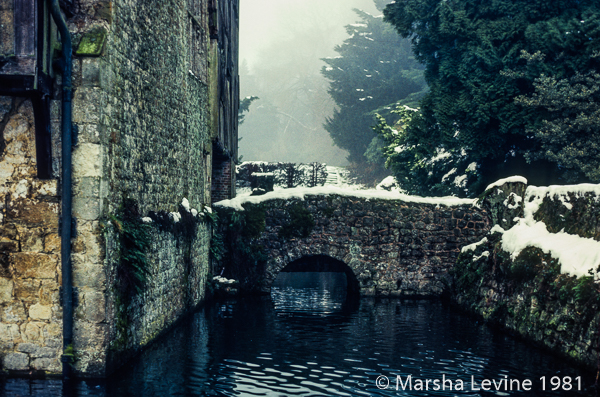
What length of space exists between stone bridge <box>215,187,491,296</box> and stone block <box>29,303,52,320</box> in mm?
8153

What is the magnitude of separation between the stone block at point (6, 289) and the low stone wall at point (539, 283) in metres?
7.39

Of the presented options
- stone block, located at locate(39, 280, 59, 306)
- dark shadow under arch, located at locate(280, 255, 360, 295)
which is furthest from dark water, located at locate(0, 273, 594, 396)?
dark shadow under arch, located at locate(280, 255, 360, 295)

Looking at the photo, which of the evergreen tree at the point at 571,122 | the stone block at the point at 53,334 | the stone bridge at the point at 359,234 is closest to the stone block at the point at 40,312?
the stone block at the point at 53,334

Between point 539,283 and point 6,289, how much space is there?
8171 mm

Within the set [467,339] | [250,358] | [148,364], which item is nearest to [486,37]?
[467,339]

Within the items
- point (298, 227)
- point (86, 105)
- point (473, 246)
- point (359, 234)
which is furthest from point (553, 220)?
point (86, 105)

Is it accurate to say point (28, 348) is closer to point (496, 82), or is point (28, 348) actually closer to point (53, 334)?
point (53, 334)

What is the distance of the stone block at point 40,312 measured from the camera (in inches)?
263

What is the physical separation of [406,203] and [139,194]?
854 centimetres

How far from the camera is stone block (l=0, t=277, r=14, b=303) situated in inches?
263

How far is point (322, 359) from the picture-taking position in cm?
835

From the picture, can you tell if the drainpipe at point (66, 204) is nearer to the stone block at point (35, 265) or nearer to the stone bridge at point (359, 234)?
the stone block at point (35, 265)

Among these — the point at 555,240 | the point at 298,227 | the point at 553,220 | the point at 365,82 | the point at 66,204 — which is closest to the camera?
the point at 66,204

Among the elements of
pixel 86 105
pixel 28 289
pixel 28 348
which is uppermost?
pixel 86 105
